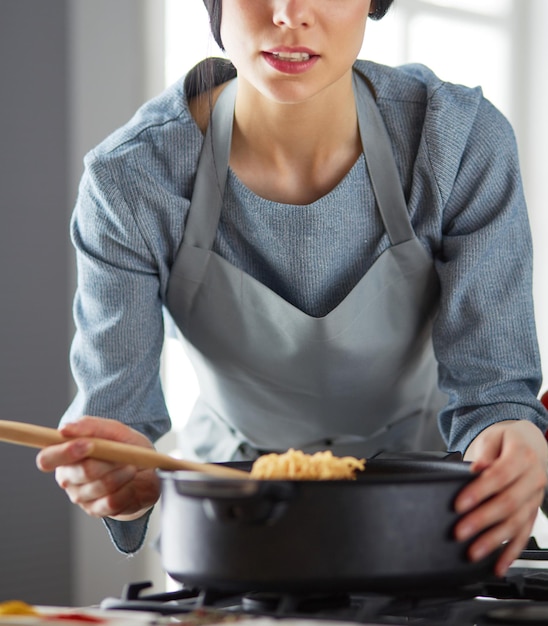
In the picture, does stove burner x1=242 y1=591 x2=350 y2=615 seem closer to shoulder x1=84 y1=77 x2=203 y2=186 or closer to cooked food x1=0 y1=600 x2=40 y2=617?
cooked food x1=0 y1=600 x2=40 y2=617

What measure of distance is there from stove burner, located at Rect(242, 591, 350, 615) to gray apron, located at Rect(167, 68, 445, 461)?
516 millimetres

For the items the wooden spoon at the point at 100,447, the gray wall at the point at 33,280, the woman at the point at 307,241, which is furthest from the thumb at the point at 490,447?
the gray wall at the point at 33,280

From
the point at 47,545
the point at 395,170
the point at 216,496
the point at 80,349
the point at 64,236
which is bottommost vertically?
the point at 47,545

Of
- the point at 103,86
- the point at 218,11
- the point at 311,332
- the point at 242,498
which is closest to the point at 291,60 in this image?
the point at 218,11

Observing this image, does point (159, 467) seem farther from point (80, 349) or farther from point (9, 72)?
point (9, 72)

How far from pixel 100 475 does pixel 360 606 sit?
311 mm

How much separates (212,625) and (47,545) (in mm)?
1851

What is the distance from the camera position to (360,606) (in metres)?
0.76

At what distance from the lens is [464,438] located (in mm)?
1125

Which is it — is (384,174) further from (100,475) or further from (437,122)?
(100,475)

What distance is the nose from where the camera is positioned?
1.05 meters

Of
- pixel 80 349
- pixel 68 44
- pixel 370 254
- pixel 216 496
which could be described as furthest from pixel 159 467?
pixel 68 44

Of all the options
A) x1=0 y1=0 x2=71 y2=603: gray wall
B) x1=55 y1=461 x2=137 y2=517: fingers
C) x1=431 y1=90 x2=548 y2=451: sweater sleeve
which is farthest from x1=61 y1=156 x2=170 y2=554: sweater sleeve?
→ x1=0 y1=0 x2=71 y2=603: gray wall

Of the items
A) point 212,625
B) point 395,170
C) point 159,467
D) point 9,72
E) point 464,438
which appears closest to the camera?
point 212,625
